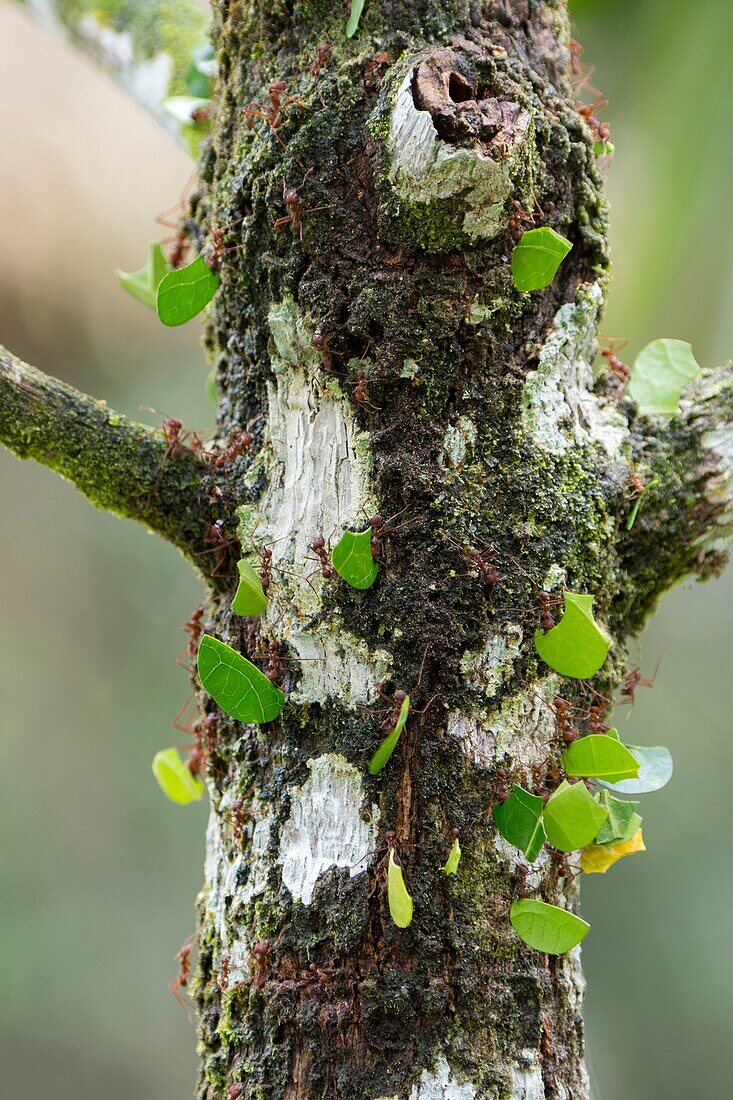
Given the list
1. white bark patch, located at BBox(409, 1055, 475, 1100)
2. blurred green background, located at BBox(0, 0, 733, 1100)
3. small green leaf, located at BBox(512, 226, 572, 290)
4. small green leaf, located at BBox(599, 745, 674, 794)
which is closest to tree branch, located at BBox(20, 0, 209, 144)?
small green leaf, located at BBox(512, 226, 572, 290)

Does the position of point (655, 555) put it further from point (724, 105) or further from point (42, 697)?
point (42, 697)

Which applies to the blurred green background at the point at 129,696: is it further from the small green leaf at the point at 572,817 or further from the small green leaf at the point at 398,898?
the small green leaf at the point at 398,898

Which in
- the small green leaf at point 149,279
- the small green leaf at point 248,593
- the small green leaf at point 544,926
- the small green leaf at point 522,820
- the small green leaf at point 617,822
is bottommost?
the small green leaf at point 544,926

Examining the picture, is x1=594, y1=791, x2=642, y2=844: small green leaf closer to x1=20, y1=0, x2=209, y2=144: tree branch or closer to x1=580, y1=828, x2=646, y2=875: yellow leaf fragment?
x1=580, y1=828, x2=646, y2=875: yellow leaf fragment

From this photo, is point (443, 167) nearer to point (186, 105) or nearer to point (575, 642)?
point (575, 642)

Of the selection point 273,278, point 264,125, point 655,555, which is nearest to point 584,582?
point 655,555

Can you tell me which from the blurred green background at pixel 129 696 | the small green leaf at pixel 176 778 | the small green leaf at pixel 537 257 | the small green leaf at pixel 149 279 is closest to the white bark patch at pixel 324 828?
the small green leaf at pixel 176 778
